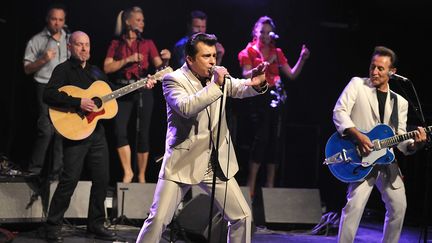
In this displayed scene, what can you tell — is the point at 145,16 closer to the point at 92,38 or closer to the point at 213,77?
the point at 92,38

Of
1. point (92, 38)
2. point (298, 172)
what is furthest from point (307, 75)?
point (92, 38)

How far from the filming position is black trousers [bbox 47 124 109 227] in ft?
22.5

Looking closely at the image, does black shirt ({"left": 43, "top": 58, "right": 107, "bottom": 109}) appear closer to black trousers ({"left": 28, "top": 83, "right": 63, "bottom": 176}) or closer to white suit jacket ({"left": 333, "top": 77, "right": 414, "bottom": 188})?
black trousers ({"left": 28, "top": 83, "right": 63, "bottom": 176})

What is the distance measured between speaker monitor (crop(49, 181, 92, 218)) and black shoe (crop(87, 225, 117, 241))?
58 cm

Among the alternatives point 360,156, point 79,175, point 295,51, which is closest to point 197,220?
point 79,175

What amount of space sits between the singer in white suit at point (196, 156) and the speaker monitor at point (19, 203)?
285 centimetres

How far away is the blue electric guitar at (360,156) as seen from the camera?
613 cm

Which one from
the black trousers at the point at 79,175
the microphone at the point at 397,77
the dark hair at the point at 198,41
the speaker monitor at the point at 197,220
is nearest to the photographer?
the dark hair at the point at 198,41

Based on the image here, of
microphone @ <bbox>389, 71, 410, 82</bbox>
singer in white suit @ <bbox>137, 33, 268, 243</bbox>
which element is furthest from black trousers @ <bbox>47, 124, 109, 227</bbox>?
microphone @ <bbox>389, 71, 410, 82</bbox>

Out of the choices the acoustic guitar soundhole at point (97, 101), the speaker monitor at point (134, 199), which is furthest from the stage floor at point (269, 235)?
the acoustic guitar soundhole at point (97, 101)

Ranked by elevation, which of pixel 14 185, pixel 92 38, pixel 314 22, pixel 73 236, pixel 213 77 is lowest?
pixel 73 236

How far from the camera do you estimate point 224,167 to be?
513cm

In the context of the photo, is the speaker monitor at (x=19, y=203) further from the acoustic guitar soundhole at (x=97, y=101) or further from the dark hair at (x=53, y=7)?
the dark hair at (x=53, y=7)

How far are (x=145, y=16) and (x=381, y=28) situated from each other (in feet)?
11.8
